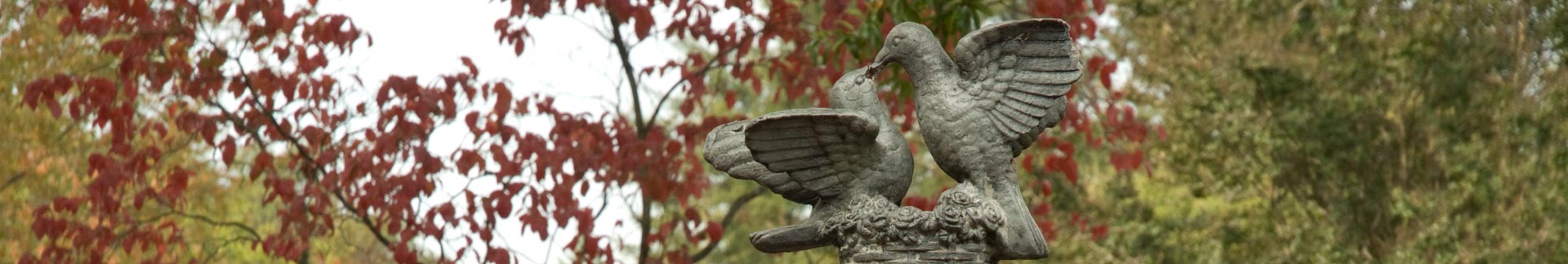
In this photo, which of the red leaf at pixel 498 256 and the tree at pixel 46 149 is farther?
the tree at pixel 46 149

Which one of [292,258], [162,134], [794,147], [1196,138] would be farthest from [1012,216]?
[1196,138]

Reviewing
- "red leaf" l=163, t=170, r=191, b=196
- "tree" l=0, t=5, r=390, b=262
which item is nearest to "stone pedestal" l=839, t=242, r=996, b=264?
"red leaf" l=163, t=170, r=191, b=196

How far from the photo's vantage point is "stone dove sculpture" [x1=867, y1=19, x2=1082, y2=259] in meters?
4.82

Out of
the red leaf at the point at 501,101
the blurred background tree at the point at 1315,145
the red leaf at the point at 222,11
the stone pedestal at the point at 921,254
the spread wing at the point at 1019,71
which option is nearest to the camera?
the stone pedestal at the point at 921,254

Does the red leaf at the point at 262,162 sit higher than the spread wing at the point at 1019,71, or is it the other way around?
the red leaf at the point at 262,162

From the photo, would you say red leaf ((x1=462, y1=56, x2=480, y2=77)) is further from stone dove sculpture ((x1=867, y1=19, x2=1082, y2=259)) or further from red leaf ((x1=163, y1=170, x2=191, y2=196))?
stone dove sculpture ((x1=867, y1=19, x2=1082, y2=259))

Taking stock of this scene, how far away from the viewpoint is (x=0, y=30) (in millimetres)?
10570

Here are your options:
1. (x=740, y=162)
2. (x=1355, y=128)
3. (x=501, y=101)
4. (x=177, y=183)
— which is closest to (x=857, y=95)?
(x=740, y=162)

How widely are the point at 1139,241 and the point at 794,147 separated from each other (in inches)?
388

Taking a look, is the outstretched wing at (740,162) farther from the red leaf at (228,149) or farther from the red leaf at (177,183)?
the red leaf at (177,183)

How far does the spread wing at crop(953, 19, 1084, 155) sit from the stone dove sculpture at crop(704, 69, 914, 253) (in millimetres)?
234

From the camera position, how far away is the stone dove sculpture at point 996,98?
4.82m

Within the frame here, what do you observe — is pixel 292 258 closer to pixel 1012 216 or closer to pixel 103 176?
pixel 103 176

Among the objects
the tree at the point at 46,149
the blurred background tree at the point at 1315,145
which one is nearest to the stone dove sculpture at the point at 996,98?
the tree at the point at 46,149
